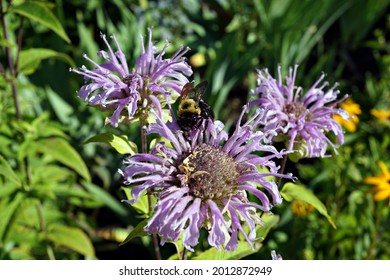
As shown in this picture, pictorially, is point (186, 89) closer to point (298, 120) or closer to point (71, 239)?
point (298, 120)

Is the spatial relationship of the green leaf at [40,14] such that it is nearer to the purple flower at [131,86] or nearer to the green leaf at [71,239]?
the purple flower at [131,86]

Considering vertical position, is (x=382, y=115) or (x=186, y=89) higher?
(x=186, y=89)

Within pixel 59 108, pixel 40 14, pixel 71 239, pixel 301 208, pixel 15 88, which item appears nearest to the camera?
pixel 40 14

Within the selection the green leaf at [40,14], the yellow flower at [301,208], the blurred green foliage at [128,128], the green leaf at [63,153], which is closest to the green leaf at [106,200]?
the blurred green foliage at [128,128]

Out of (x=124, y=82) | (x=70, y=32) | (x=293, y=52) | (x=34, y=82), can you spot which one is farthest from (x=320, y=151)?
(x=70, y=32)

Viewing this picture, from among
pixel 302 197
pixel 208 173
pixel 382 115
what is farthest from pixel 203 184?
pixel 382 115
